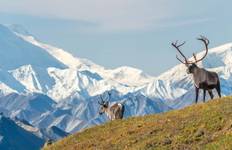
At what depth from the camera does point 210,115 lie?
155 feet

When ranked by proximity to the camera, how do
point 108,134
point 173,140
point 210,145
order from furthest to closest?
point 108,134
point 173,140
point 210,145

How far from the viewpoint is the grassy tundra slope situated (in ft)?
140

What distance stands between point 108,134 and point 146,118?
4.20m

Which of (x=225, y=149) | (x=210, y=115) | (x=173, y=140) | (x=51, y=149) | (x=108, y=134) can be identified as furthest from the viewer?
(x=51, y=149)

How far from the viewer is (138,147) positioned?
45.2 meters

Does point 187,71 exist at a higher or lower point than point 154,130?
higher

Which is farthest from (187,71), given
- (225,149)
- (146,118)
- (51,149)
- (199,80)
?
(225,149)

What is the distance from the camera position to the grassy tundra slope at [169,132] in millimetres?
42594

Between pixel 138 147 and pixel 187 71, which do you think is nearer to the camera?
pixel 138 147

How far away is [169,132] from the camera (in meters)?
46.8

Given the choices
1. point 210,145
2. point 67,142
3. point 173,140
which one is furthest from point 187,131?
point 67,142

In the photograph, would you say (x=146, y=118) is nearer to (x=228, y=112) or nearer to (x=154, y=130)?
(x=154, y=130)

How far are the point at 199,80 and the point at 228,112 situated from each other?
6.96 metres

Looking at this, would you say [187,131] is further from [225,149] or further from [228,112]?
[225,149]
